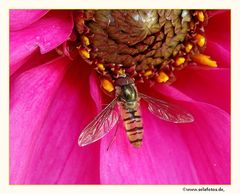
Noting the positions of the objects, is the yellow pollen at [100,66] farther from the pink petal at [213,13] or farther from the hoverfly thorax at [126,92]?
the pink petal at [213,13]

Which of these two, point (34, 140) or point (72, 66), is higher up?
point (72, 66)

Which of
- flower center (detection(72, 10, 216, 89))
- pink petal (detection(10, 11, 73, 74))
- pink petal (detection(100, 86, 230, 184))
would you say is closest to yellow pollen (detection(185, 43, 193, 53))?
flower center (detection(72, 10, 216, 89))

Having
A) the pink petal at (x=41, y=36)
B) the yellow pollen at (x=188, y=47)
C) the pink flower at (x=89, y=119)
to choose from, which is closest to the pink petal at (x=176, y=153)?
the pink flower at (x=89, y=119)

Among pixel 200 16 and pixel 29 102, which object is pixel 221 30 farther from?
pixel 29 102
